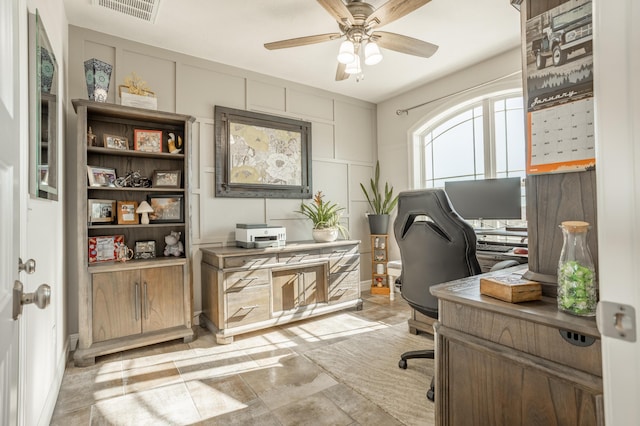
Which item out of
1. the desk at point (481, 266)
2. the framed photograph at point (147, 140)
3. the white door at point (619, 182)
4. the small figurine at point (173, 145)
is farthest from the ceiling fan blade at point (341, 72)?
the white door at point (619, 182)

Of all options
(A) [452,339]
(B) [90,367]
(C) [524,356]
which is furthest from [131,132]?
(C) [524,356]

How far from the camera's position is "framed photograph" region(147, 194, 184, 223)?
9.59 feet

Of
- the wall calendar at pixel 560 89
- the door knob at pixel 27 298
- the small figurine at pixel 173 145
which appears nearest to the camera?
the door knob at pixel 27 298

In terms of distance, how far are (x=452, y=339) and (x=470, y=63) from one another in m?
3.43

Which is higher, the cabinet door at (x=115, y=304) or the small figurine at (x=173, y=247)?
the small figurine at (x=173, y=247)

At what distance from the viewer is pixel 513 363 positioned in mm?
958

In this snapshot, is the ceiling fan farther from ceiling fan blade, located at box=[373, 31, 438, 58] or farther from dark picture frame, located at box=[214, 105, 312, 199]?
dark picture frame, located at box=[214, 105, 312, 199]

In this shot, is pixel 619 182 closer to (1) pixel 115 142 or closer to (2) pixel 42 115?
(2) pixel 42 115

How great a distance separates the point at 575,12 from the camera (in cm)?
96

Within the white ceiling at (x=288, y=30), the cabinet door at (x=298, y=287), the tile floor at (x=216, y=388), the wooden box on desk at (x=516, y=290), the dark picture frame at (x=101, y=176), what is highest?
the white ceiling at (x=288, y=30)

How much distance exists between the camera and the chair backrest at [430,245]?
181 centimetres

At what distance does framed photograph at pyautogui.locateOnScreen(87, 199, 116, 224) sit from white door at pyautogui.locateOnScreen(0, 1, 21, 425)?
209 cm

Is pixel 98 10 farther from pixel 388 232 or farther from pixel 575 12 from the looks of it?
pixel 388 232

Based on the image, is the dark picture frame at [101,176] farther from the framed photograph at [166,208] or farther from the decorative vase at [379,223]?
the decorative vase at [379,223]
